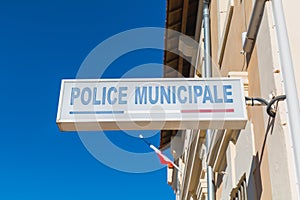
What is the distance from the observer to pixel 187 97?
10.5 ft

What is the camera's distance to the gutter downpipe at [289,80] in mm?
2596

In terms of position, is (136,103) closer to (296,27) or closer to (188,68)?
(296,27)

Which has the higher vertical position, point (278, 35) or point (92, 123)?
point (278, 35)

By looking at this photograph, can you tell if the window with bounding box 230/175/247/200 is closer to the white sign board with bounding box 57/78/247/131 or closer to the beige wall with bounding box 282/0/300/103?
the white sign board with bounding box 57/78/247/131

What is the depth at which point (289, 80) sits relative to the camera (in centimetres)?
280

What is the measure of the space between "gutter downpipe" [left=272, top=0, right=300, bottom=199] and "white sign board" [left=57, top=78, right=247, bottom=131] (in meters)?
0.42

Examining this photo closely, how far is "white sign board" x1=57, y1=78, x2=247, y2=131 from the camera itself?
10.3ft

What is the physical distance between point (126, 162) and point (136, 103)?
1.12 metres

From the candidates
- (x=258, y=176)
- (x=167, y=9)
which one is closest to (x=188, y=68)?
(x=167, y=9)

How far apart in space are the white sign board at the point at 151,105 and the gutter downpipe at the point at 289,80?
0.42m

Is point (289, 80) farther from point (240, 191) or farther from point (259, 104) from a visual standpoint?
point (240, 191)

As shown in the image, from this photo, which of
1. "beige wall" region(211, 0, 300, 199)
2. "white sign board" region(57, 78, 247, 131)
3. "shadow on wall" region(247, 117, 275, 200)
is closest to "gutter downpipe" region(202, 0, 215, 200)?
"beige wall" region(211, 0, 300, 199)

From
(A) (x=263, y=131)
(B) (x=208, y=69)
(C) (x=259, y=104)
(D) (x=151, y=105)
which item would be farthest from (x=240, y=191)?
(B) (x=208, y=69)

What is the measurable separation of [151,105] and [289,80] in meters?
0.95
